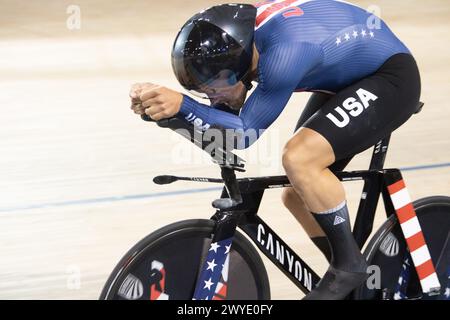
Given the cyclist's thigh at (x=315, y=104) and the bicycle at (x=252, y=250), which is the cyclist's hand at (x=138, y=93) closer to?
the bicycle at (x=252, y=250)

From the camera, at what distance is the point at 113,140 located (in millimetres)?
5562

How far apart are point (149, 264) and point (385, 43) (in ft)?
3.42

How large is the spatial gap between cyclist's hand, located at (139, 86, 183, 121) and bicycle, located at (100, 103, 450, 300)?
44mm

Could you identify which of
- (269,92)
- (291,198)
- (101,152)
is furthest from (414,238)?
(101,152)

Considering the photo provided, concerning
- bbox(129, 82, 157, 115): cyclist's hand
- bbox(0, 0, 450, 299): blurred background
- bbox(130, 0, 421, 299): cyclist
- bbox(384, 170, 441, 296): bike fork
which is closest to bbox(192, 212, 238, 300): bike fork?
bbox(130, 0, 421, 299): cyclist

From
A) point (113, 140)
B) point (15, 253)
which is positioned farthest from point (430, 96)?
point (15, 253)

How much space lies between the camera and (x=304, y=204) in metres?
3.09

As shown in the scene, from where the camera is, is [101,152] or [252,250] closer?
[252,250]

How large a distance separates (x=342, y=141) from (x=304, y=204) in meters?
0.44

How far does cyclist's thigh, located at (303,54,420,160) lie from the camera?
107 inches

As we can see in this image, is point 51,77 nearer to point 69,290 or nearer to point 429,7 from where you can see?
point 69,290

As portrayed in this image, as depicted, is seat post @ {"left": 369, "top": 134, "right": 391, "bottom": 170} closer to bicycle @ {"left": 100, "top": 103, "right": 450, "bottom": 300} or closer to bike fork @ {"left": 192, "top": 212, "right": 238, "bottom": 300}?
bicycle @ {"left": 100, "top": 103, "right": 450, "bottom": 300}

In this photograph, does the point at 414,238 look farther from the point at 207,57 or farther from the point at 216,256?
the point at 207,57

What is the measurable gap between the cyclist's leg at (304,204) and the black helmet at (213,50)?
0.51 m
